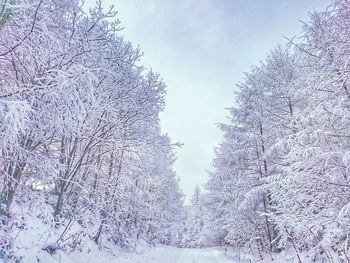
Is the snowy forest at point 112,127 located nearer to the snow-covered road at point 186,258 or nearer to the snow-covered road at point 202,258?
the snow-covered road at point 186,258

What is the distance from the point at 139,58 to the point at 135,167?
683 cm

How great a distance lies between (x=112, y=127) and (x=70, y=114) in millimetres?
5903

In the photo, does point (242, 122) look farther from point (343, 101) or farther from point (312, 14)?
point (343, 101)

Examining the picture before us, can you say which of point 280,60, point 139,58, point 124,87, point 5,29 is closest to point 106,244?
point 124,87

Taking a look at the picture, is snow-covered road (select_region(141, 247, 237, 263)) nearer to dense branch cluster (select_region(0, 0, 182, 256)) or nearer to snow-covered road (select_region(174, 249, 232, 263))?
snow-covered road (select_region(174, 249, 232, 263))

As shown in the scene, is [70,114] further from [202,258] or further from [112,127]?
[202,258]

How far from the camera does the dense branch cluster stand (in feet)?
16.0

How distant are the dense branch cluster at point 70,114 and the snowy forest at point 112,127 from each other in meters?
0.05

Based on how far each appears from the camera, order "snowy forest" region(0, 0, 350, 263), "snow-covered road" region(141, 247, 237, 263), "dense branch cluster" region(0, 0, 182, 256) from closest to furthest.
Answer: "dense branch cluster" region(0, 0, 182, 256) → "snowy forest" region(0, 0, 350, 263) → "snow-covered road" region(141, 247, 237, 263)

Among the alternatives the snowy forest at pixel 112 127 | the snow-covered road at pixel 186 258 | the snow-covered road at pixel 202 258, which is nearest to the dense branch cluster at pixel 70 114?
the snowy forest at pixel 112 127

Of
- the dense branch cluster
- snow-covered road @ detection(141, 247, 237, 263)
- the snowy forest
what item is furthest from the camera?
snow-covered road @ detection(141, 247, 237, 263)

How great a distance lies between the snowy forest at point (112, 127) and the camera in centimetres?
513

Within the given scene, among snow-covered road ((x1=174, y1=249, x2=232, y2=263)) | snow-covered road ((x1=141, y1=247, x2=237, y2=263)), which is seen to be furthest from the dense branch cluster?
snow-covered road ((x1=174, y1=249, x2=232, y2=263))

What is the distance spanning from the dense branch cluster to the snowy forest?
52 millimetres
